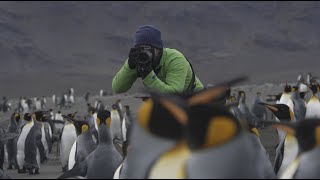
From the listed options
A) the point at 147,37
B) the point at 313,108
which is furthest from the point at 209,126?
the point at 313,108

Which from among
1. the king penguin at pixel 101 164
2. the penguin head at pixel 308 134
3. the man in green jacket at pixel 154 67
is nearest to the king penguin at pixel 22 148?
the king penguin at pixel 101 164

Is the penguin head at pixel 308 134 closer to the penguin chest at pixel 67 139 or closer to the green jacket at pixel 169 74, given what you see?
the green jacket at pixel 169 74

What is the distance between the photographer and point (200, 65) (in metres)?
89.3

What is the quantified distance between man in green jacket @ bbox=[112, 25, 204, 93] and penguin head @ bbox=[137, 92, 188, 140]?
3.88ft

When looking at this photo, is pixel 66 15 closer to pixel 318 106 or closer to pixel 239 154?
pixel 318 106

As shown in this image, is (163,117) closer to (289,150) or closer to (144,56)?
(144,56)

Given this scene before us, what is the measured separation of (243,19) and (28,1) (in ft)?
119

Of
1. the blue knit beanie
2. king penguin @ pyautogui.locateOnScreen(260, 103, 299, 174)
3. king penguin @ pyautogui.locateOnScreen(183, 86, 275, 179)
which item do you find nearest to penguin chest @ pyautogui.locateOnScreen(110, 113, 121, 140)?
king penguin @ pyautogui.locateOnScreen(260, 103, 299, 174)

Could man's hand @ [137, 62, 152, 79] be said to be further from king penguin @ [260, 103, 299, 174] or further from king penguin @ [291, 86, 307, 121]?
king penguin @ [291, 86, 307, 121]

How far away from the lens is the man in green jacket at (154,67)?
4219 millimetres

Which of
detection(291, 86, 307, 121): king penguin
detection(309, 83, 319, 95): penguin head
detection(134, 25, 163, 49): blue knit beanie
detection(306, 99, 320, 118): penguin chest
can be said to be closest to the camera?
detection(134, 25, 163, 49): blue knit beanie

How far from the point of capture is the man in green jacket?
13.8 ft

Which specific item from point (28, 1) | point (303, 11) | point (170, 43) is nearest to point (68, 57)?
point (170, 43)

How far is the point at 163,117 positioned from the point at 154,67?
159cm
